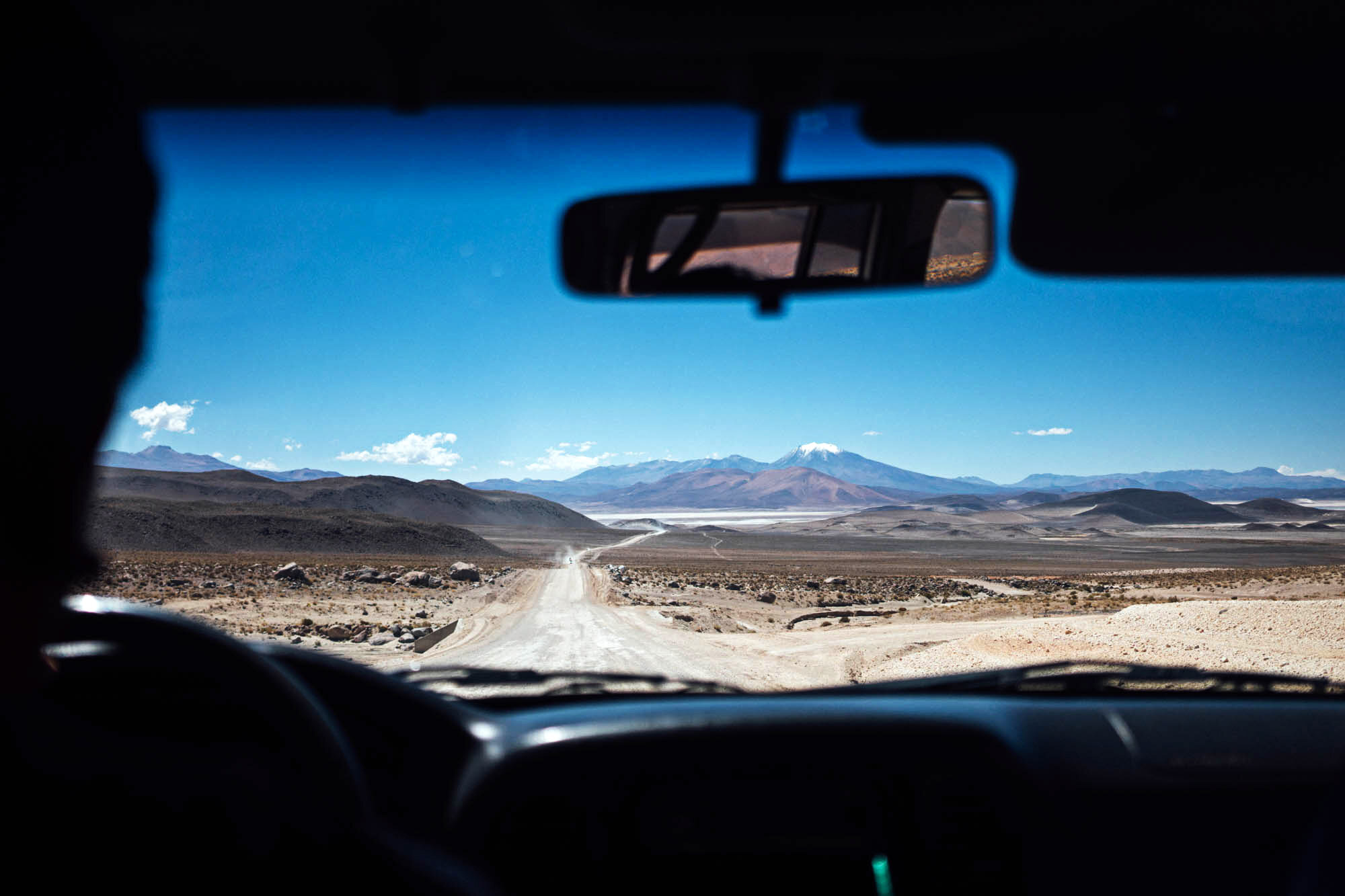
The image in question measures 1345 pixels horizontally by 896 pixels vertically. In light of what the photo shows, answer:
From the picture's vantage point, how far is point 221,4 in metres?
2.87

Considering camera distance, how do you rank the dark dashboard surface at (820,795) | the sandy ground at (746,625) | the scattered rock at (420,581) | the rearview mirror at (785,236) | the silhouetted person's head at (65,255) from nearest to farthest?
the silhouetted person's head at (65,255) < the dark dashboard surface at (820,795) < the rearview mirror at (785,236) < the sandy ground at (746,625) < the scattered rock at (420,581)

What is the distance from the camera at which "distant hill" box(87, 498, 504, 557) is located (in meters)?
19.0

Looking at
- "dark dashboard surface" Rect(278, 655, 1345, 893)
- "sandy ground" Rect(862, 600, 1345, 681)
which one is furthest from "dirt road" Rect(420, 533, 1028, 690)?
"dark dashboard surface" Rect(278, 655, 1345, 893)

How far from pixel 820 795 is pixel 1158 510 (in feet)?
377

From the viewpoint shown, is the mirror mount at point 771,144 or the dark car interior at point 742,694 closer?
the dark car interior at point 742,694

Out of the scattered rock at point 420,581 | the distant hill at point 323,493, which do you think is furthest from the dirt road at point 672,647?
the distant hill at point 323,493

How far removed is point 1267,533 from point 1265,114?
98557 mm

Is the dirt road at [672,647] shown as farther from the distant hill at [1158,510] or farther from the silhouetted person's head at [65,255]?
the distant hill at [1158,510]

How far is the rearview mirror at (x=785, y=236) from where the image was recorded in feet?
9.70

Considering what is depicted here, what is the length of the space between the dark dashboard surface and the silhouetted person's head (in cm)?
112

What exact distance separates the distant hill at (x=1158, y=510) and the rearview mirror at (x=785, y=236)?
105590 mm

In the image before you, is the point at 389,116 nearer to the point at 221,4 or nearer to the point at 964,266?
the point at 221,4

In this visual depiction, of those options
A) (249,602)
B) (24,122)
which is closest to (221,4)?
(24,122)

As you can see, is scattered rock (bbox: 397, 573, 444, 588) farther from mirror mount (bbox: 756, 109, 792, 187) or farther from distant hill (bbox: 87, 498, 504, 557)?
mirror mount (bbox: 756, 109, 792, 187)
